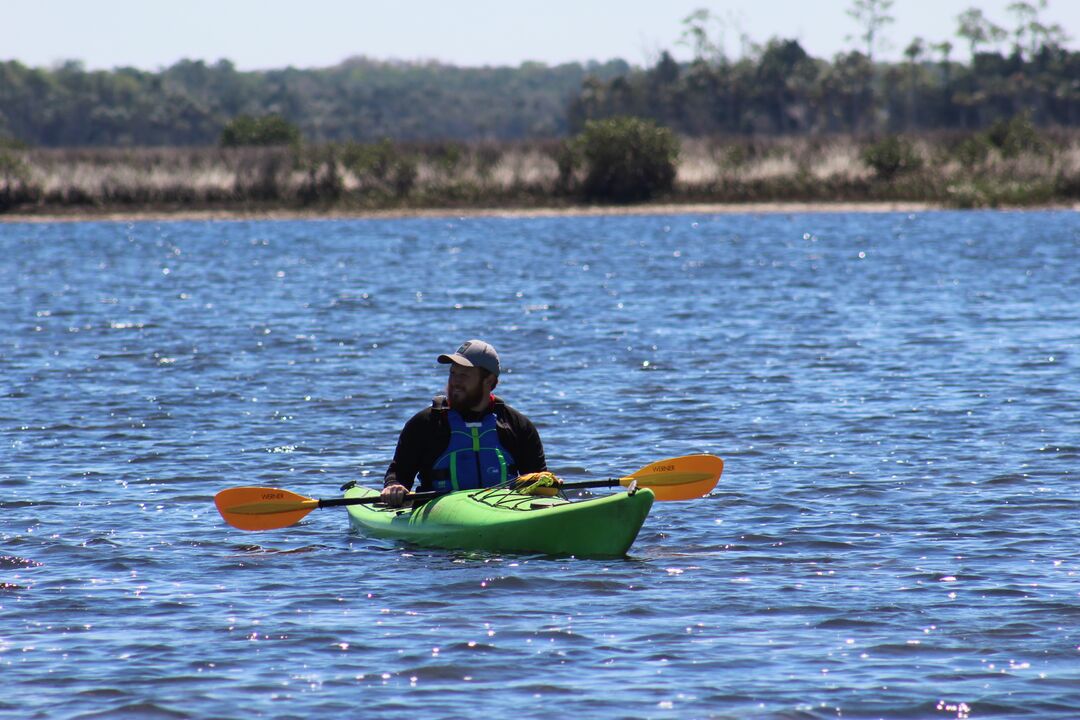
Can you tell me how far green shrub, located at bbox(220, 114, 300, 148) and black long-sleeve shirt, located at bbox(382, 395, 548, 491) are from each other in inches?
1979

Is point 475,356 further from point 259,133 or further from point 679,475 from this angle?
point 259,133

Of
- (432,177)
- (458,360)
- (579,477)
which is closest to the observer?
(458,360)

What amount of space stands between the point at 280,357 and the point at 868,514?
36.8ft

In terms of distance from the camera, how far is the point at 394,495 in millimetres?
9125

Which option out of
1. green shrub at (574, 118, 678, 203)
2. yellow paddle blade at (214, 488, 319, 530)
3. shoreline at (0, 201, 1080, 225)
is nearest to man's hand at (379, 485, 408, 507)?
yellow paddle blade at (214, 488, 319, 530)

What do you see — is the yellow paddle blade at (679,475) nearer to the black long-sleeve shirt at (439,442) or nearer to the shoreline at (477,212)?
the black long-sleeve shirt at (439,442)

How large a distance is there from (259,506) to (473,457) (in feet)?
4.65

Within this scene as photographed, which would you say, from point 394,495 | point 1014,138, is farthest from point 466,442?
point 1014,138

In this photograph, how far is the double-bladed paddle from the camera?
9523 mm

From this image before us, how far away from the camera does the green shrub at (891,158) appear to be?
167 ft

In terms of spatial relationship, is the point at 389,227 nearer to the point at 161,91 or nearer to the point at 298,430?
the point at 298,430

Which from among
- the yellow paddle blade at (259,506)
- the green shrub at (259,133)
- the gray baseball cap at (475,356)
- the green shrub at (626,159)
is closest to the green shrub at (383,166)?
the green shrub at (626,159)

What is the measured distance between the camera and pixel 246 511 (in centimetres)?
957

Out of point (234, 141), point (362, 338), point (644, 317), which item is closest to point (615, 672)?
point (362, 338)
